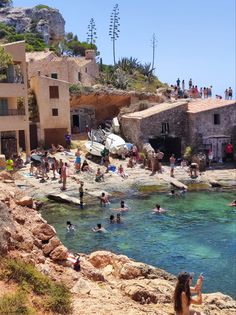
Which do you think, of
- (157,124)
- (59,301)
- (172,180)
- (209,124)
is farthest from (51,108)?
(59,301)

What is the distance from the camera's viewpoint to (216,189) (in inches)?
1384

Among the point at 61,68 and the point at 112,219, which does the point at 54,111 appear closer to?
the point at 61,68

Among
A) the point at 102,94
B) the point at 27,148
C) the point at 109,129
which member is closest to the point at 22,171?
the point at 27,148

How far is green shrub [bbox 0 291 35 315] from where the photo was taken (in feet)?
29.7

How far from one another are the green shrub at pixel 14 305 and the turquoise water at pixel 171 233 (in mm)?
9808

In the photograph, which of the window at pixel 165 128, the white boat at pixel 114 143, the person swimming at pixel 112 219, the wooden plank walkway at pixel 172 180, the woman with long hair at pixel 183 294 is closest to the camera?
the woman with long hair at pixel 183 294

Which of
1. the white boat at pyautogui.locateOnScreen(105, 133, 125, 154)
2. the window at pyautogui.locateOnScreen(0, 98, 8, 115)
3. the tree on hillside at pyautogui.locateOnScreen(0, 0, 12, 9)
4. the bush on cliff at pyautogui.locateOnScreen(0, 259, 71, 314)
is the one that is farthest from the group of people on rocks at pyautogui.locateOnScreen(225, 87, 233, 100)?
the tree on hillside at pyautogui.locateOnScreen(0, 0, 12, 9)

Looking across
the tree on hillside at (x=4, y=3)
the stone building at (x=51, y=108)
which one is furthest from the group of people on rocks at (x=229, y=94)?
the tree on hillside at (x=4, y=3)

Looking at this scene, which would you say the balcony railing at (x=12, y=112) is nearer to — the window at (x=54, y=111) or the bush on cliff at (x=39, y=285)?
the window at (x=54, y=111)

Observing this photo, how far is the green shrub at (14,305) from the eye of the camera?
9062 mm

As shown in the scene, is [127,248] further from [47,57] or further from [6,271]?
[47,57]

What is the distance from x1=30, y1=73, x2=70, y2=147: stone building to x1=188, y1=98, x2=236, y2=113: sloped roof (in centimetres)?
1151

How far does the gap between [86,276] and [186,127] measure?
30.9 meters

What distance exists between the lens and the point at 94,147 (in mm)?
40562
